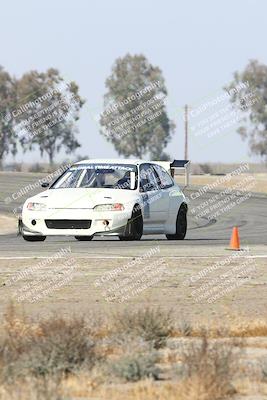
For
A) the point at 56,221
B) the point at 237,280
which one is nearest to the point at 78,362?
the point at 237,280

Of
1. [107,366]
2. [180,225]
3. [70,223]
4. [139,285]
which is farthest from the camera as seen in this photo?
[180,225]

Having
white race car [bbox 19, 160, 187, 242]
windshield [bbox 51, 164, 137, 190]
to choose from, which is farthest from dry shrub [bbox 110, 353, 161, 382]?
windshield [bbox 51, 164, 137, 190]

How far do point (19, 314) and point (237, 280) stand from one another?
5305 mm

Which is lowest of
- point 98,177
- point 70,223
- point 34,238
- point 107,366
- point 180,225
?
point 34,238

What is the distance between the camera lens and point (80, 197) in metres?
24.8

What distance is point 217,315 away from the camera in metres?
14.2

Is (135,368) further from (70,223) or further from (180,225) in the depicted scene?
(180,225)

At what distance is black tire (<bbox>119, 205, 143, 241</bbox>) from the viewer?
25.2 metres

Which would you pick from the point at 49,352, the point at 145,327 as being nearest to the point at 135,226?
the point at 145,327

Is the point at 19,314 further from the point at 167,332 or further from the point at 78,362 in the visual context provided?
the point at 78,362

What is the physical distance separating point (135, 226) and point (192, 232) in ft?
42.8

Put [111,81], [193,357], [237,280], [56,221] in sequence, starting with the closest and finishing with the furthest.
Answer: [193,357], [237,280], [56,221], [111,81]

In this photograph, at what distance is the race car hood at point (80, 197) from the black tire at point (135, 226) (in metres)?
0.35

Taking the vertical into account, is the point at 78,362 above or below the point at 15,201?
above
